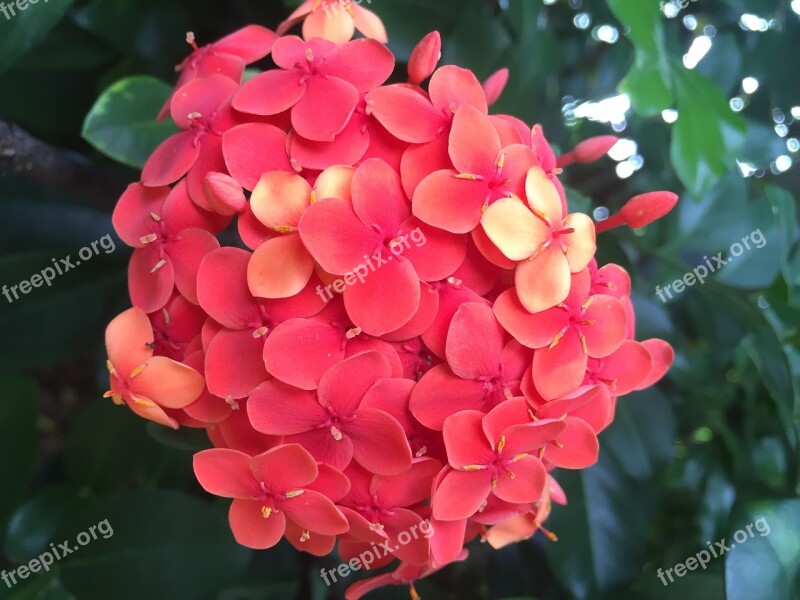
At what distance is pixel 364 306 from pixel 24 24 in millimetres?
323

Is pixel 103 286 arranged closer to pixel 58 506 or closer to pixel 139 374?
pixel 58 506

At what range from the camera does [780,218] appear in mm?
661

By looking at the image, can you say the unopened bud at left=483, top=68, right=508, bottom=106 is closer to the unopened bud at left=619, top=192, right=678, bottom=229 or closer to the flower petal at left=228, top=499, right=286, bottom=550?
the unopened bud at left=619, top=192, right=678, bottom=229

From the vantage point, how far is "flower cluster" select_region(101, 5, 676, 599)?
34 centimetres

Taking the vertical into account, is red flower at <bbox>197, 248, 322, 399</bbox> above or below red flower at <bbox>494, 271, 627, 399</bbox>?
above

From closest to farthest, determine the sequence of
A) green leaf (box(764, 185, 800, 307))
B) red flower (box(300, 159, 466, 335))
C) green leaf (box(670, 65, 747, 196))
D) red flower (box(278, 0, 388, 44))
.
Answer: red flower (box(300, 159, 466, 335)) → red flower (box(278, 0, 388, 44)) → green leaf (box(670, 65, 747, 196)) → green leaf (box(764, 185, 800, 307))

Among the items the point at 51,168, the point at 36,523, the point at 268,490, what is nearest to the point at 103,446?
the point at 36,523

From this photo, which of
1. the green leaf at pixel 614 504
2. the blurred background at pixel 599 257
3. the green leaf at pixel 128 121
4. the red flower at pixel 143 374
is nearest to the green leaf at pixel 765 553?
the blurred background at pixel 599 257

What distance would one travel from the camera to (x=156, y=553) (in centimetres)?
59

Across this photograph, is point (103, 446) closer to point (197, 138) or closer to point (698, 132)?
point (197, 138)

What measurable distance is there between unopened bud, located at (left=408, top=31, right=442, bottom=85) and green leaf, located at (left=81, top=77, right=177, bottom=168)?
0.26 m

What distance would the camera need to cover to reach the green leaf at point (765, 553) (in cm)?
47

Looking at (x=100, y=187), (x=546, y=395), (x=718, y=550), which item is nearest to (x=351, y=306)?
(x=546, y=395)

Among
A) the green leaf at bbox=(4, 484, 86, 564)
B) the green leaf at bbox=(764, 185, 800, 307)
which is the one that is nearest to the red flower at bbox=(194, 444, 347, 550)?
the green leaf at bbox=(4, 484, 86, 564)
